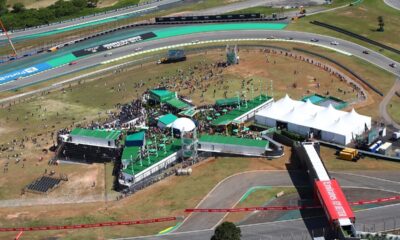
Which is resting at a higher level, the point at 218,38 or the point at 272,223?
the point at 218,38

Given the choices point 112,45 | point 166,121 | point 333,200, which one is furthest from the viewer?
point 112,45

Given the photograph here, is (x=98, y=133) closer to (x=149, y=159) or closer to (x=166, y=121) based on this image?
(x=166, y=121)

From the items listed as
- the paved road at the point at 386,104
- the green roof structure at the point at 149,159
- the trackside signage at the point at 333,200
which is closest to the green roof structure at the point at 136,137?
the green roof structure at the point at 149,159

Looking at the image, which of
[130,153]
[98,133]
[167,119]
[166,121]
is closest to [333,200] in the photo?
[130,153]

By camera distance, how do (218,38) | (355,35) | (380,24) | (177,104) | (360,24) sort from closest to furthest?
(177,104)
(355,35)
(380,24)
(218,38)
(360,24)

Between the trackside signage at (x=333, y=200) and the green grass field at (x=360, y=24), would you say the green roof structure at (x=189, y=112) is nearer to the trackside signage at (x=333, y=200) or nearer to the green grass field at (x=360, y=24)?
the trackside signage at (x=333, y=200)

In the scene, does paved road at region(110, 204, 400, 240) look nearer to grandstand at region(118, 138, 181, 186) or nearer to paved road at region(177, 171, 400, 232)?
paved road at region(177, 171, 400, 232)
